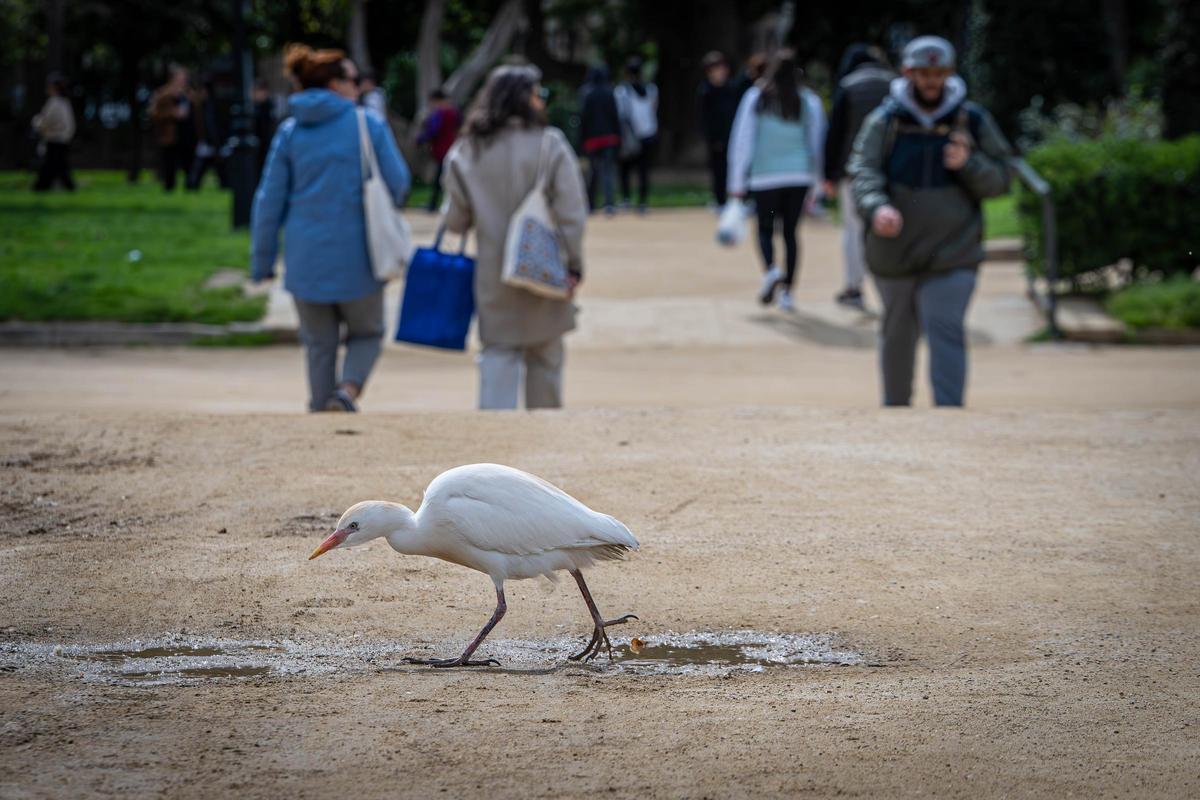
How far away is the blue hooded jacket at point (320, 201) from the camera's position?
8.59m

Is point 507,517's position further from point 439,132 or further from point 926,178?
point 439,132

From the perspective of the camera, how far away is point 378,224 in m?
A: 8.59

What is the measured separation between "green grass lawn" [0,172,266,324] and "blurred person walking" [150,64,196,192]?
7.05 ft

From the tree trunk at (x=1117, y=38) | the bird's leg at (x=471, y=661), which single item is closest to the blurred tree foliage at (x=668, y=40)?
the tree trunk at (x=1117, y=38)

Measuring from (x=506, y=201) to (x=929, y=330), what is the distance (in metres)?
2.27

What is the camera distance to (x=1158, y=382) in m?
11.2

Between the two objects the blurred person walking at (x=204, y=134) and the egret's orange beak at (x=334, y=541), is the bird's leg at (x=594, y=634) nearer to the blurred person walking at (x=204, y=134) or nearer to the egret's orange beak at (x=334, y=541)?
the egret's orange beak at (x=334, y=541)

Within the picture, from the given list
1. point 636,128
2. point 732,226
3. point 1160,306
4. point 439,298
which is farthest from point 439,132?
point 439,298

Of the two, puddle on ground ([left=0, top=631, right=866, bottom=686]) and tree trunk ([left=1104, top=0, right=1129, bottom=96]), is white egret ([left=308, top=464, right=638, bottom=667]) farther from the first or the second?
tree trunk ([left=1104, top=0, right=1129, bottom=96])

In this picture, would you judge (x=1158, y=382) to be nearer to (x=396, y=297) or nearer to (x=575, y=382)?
(x=575, y=382)

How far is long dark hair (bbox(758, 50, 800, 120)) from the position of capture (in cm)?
1334

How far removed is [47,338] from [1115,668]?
33.7 ft

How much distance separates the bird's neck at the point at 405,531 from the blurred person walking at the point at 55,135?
23985mm

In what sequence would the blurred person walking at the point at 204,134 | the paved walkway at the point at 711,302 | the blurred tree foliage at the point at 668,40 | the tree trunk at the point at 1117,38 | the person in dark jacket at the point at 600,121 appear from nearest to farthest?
the paved walkway at the point at 711,302
the person in dark jacket at the point at 600,121
the blurred person walking at the point at 204,134
the tree trunk at the point at 1117,38
the blurred tree foliage at the point at 668,40
